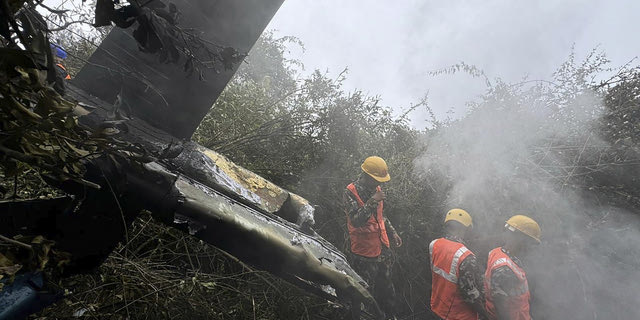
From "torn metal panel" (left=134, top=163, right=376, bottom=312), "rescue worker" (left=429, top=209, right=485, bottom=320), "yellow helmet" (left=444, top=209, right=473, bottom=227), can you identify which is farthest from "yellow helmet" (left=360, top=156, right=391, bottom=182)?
"torn metal panel" (left=134, top=163, right=376, bottom=312)

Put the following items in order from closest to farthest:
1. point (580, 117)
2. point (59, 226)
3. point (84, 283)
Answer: point (59, 226) → point (84, 283) → point (580, 117)

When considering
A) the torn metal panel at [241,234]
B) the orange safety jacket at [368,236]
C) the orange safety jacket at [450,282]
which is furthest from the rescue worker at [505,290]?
the torn metal panel at [241,234]

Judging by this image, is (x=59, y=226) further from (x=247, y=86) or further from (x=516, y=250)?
(x=247, y=86)

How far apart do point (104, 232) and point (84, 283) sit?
1.61 metres

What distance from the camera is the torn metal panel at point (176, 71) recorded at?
9.14 feet

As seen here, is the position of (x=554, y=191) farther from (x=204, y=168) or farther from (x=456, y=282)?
(x=204, y=168)

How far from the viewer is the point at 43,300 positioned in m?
1.67

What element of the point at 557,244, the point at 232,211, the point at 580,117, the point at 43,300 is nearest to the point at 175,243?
the point at 43,300

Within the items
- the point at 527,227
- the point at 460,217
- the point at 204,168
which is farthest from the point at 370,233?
the point at 204,168

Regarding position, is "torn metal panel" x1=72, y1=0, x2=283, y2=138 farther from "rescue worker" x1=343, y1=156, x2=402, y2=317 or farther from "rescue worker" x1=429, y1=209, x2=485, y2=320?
"rescue worker" x1=429, y1=209, x2=485, y2=320

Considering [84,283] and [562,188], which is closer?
[84,283]

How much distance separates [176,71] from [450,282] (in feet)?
13.1

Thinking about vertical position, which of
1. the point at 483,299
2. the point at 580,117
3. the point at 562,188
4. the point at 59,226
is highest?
the point at 580,117

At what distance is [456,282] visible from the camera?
3.95 m
